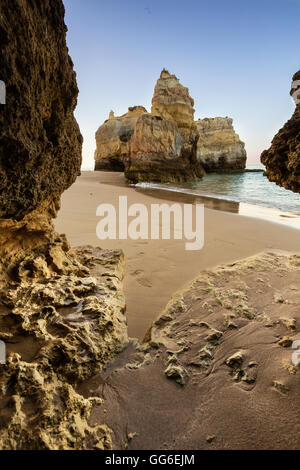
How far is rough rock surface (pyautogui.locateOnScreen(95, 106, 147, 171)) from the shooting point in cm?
2842

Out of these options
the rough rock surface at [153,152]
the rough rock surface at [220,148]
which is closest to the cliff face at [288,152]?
the rough rock surface at [153,152]

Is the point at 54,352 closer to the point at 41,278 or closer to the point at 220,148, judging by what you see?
the point at 41,278

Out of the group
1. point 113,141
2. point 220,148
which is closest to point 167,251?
point 113,141

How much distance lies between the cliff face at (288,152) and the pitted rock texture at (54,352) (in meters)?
2.08

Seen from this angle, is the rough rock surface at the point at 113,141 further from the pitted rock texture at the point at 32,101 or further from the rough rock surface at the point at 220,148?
the pitted rock texture at the point at 32,101

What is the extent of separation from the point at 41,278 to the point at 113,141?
1179 inches

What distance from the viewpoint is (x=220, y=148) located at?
132 feet

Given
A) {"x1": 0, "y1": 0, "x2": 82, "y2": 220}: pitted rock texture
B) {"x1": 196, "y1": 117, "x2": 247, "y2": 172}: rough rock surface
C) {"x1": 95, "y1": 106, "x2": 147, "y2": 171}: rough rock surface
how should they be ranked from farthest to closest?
{"x1": 196, "y1": 117, "x2": 247, "y2": 172}: rough rock surface
{"x1": 95, "y1": 106, "x2": 147, "y2": 171}: rough rock surface
{"x1": 0, "y1": 0, "x2": 82, "y2": 220}: pitted rock texture

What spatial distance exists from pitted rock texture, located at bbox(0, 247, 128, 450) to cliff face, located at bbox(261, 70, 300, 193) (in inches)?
81.9

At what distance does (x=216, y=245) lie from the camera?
157 inches

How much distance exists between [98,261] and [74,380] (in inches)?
55.8

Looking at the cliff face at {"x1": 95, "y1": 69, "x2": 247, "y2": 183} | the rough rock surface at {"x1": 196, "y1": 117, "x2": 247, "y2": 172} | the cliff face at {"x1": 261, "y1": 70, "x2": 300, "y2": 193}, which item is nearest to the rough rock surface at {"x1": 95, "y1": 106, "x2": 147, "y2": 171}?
the cliff face at {"x1": 95, "y1": 69, "x2": 247, "y2": 183}

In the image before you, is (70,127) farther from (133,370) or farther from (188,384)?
(188,384)

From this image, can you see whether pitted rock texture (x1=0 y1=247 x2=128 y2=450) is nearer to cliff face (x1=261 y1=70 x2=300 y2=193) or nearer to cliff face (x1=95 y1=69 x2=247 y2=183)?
cliff face (x1=261 y1=70 x2=300 y2=193)
